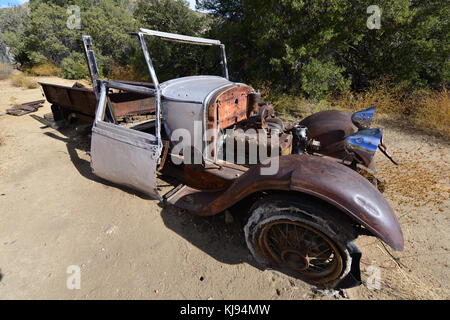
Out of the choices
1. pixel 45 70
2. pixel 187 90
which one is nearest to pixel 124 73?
pixel 45 70

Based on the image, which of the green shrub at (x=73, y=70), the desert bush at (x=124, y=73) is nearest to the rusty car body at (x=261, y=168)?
the desert bush at (x=124, y=73)

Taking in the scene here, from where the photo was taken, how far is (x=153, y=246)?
2.66 meters

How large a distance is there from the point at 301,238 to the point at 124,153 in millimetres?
2281

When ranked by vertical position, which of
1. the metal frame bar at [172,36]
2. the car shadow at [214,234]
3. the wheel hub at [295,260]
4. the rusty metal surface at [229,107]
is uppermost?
the metal frame bar at [172,36]

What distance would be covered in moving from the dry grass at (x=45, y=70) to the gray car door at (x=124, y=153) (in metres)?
12.1

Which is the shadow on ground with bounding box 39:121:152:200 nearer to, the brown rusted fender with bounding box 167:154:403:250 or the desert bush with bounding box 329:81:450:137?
the brown rusted fender with bounding box 167:154:403:250

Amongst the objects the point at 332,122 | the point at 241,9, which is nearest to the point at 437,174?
the point at 332,122

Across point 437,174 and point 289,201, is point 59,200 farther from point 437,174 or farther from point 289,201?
point 437,174

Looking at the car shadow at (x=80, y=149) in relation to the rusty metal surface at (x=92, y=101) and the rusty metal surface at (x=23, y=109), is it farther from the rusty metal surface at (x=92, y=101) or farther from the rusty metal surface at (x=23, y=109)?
the rusty metal surface at (x=23, y=109)

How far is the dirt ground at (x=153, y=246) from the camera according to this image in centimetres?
221

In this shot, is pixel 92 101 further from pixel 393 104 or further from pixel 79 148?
pixel 393 104

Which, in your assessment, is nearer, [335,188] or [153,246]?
[335,188]

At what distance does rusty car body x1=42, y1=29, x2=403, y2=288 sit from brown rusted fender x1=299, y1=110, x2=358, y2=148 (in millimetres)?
14

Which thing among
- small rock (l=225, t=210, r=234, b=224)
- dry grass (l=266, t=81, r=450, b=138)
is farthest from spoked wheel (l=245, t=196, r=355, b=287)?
dry grass (l=266, t=81, r=450, b=138)
